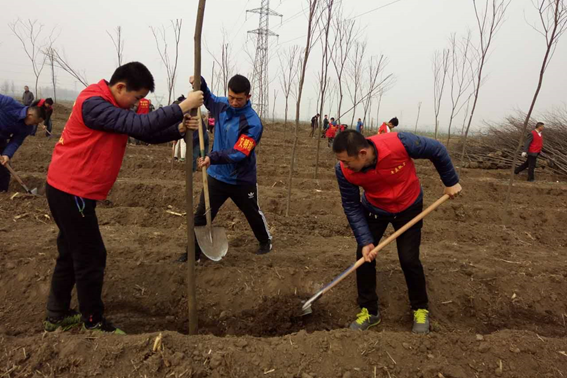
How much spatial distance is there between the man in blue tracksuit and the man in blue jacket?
2710mm

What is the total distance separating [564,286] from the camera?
136 inches

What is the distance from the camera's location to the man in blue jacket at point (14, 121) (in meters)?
4.62

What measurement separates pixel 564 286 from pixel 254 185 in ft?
10.4

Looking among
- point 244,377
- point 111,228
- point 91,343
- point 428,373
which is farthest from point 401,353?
point 111,228

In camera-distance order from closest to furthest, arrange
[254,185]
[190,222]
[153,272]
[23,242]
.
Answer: [190,222]
[153,272]
[254,185]
[23,242]

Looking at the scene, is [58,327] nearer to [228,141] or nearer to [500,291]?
[228,141]

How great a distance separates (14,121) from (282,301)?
174 inches

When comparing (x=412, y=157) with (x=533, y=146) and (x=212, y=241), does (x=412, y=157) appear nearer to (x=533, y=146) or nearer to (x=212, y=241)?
(x=212, y=241)

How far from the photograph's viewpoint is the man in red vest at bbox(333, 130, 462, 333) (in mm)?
2494

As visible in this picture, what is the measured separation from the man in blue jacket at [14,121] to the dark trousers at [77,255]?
2.97 meters

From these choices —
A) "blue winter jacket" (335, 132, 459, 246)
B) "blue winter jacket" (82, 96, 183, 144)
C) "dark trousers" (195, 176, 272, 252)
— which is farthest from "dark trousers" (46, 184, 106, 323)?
"blue winter jacket" (335, 132, 459, 246)

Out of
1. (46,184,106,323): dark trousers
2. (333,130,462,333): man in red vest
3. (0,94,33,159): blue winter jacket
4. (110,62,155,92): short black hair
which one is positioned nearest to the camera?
(110,62,155,92): short black hair

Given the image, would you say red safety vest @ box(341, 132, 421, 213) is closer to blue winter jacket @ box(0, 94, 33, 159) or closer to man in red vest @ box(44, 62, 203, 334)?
man in red vest @ box(44, 62, 203, 334)

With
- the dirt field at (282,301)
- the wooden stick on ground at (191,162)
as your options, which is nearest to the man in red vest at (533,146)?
the dirt field at (282,301)
